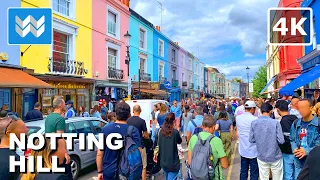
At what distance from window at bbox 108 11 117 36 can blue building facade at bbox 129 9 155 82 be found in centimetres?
240

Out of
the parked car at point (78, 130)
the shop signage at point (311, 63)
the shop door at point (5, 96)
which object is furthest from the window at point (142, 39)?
the parked car at point (78, 130)

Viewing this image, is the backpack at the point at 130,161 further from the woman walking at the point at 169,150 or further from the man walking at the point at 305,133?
the man walking at the point at 305,133

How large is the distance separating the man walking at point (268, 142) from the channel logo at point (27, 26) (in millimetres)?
9413

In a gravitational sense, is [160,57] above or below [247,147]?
above

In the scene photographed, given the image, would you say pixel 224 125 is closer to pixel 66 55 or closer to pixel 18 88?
pixel 18 88

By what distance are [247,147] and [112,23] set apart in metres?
16.7

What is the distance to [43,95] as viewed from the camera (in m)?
13.6

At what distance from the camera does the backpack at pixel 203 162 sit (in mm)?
4047

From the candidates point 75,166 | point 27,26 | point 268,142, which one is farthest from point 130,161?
point 27,26

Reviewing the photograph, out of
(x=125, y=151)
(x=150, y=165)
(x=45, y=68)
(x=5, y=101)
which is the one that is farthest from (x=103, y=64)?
(x=125, y=151)

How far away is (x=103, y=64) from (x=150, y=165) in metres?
13.2

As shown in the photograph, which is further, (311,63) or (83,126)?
(311,63)

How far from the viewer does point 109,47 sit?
1998 centimetres

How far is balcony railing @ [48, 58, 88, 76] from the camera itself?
14.1m
